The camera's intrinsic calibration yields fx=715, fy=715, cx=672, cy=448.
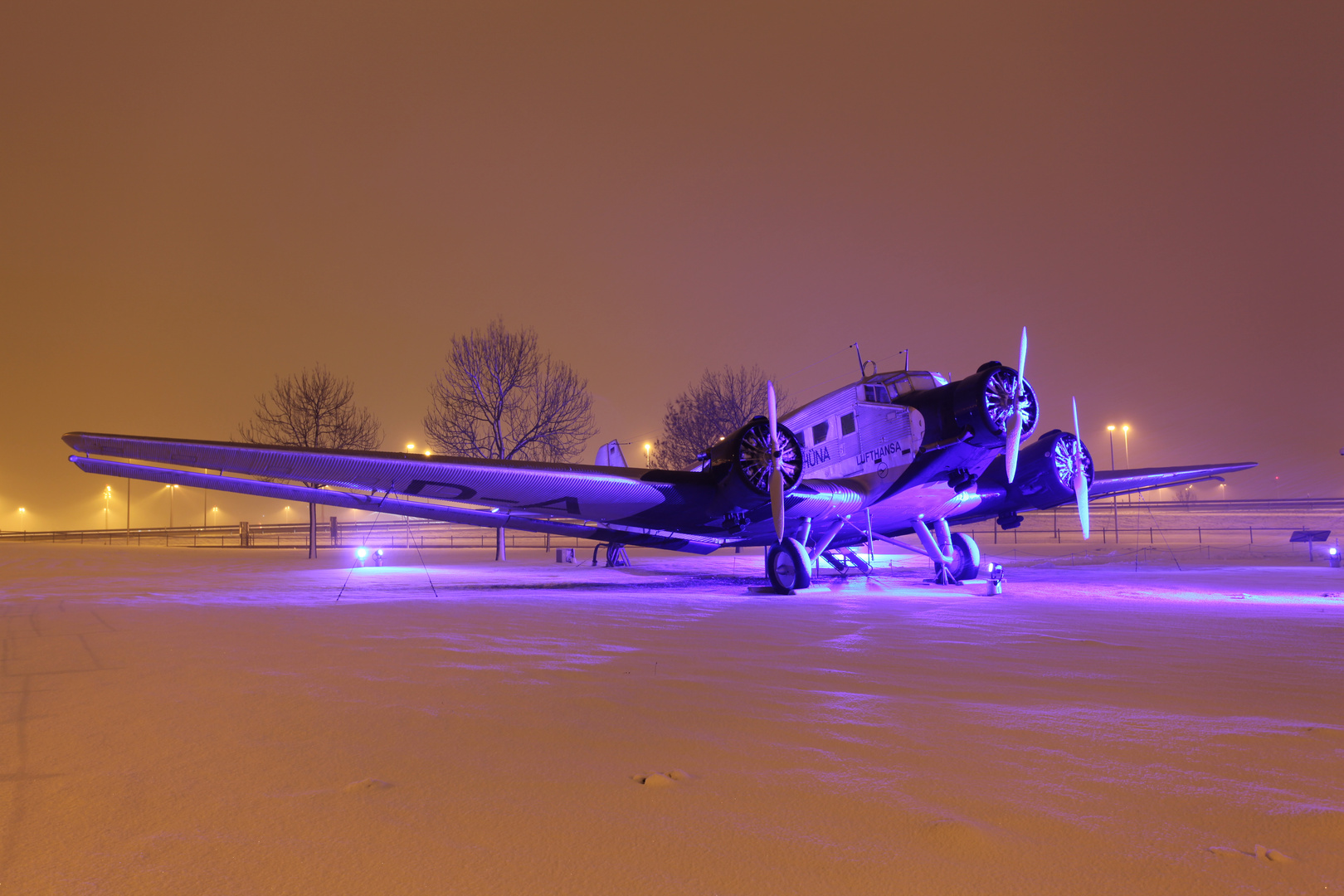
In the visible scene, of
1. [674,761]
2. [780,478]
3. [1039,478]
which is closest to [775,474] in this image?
[780,478]

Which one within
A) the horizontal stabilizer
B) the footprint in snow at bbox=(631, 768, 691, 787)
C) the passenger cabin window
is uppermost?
the passenger cabin window

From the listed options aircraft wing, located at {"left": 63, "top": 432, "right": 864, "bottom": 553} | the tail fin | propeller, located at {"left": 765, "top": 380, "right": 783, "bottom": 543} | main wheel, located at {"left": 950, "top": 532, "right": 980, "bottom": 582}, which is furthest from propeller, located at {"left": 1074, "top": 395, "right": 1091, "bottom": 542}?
the tail fin

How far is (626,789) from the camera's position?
301 centimetres

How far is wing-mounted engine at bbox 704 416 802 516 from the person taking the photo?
43.7 feet

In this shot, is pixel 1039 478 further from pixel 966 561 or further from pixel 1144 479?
pixel 1144 479

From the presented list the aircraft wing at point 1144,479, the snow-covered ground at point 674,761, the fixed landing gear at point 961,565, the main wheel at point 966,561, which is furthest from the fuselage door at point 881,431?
the aircraft wing at point 1144,479

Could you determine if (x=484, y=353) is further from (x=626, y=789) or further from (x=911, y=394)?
(x=626, y=789)

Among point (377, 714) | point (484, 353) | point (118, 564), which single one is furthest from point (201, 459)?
point (484, 353)

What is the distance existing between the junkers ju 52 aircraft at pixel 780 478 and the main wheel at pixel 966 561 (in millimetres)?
37

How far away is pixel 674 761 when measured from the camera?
3.40m

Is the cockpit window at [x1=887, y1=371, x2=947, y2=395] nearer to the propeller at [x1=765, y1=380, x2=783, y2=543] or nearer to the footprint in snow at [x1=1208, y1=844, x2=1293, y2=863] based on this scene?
the propeller at [x1=765, y1=380, x2=783, y2=543]

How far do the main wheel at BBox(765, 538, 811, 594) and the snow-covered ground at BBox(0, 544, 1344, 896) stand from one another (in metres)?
6.13

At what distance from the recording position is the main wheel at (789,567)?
1405cm

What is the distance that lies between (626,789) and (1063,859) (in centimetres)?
162
